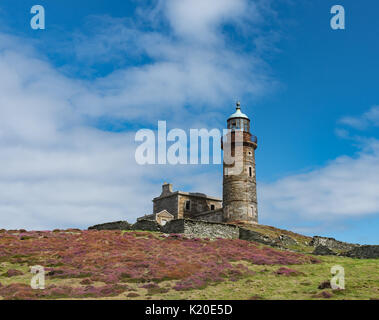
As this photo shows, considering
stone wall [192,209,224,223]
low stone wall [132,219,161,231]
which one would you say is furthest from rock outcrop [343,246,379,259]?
stone wall [192,209,224,223]

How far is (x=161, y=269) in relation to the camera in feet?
97.0

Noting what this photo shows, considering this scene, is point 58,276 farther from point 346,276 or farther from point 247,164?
point 247,164

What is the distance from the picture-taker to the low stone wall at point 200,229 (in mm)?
44109

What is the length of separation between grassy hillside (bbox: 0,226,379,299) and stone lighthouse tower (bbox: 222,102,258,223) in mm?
22301

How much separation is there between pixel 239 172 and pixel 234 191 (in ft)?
10.3

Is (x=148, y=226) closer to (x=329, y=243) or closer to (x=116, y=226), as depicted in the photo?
(x=116, y=226)

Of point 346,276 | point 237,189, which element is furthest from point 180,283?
point 237,189

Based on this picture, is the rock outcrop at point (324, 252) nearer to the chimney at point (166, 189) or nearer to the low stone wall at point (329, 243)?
the low stone wall at point (329, 243)

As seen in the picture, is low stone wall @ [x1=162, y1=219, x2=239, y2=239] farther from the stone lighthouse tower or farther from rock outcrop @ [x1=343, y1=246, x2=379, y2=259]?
the stone lighthouse tower

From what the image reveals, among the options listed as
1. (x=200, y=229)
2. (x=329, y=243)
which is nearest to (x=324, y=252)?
(x=329, y=243)

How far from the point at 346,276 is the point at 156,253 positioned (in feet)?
48.7

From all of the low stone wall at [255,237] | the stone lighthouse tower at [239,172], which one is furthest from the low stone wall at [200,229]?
the stone lighthouse tower at [239,172]

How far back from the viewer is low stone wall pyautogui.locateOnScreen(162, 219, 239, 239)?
4411 cm

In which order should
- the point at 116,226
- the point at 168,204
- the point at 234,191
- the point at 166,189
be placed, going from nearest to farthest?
the point at 116,226, the point at 234,191, the point at 168,204, the point at 166,189
